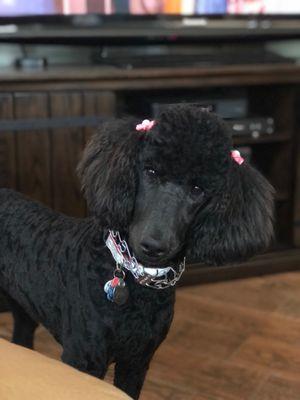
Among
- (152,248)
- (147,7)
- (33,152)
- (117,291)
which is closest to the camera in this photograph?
(152,248)

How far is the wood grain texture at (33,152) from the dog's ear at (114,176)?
0.85 metres

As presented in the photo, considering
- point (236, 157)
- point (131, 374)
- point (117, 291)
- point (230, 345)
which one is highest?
point (236, 157)

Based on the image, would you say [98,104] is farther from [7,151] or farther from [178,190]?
[178,190]

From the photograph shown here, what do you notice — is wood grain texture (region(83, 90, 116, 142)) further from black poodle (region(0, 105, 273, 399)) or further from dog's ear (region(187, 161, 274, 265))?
dog's ear (region(187, 161, 274, 265))

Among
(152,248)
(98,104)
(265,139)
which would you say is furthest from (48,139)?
(152,248)

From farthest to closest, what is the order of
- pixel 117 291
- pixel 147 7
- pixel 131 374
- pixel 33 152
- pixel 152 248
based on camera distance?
pixel 147 7 → pixel 33 152 → pixel 131 374 → pixel 117 291 → pixel 152 248

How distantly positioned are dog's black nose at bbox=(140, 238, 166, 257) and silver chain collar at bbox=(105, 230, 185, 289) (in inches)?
3.8

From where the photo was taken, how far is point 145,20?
227cm

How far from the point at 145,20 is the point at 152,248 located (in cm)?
148

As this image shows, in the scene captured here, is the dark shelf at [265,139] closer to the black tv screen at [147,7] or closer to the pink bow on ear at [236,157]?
the black tv screen at [147,7]

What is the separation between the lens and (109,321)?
111 centimetres

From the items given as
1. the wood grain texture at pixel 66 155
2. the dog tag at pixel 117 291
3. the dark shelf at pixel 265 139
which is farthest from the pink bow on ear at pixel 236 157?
the dark shelf at pixel 265 139

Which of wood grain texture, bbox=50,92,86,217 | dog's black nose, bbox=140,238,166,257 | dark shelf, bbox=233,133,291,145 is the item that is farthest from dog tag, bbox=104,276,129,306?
dark shelf, bbox=233,133,291,145

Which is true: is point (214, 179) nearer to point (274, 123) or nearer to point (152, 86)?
point (152, 86)
